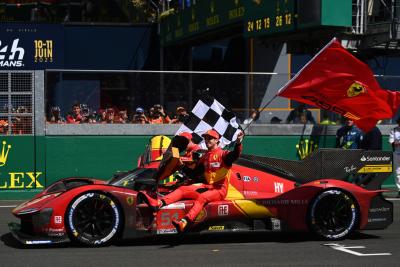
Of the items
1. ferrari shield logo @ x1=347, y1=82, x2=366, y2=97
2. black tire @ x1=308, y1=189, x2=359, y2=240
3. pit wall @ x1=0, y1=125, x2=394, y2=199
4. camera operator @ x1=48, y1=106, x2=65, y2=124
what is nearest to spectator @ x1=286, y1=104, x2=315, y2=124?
pit wall @ x1=0, y1=125, x2=394, y2=199

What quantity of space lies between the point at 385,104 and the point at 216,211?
2.64 m

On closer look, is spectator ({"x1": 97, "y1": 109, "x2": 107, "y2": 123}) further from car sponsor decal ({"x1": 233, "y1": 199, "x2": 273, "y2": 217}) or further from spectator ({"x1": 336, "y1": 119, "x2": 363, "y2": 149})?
car sponsor decal ({"x1": 233, "y1": 199, "x2": 273, "y2": 217})

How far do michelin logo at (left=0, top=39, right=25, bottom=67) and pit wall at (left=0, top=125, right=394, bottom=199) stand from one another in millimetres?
11539

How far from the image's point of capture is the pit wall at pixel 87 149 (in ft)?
48.7

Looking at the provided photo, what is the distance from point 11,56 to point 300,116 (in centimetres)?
1366

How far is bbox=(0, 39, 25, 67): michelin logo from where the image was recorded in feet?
85.5

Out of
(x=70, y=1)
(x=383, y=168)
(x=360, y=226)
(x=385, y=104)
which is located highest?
(x=70, y=1)

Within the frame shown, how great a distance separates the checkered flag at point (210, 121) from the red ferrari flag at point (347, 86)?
160 cm

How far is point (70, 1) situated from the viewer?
3400 centimetres

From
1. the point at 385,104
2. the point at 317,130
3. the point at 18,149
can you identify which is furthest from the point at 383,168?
the point at 18,149

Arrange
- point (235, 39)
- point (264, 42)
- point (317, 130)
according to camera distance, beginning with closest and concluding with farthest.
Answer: point (317, 130) → point (264, 42) → point (235, 39)

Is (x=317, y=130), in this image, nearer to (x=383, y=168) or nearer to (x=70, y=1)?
(x=383, y=168)

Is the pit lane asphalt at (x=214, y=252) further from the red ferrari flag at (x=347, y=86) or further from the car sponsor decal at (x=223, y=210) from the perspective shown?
the red ferrari flag at (x=347, y=86)

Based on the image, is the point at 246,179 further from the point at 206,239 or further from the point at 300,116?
the point at 300,116
